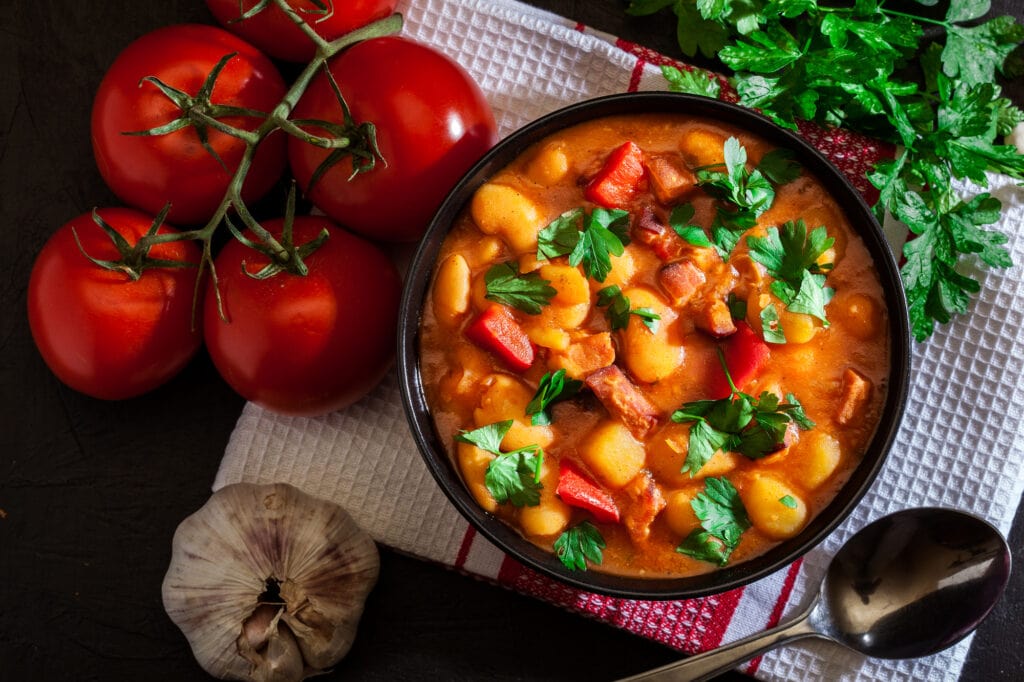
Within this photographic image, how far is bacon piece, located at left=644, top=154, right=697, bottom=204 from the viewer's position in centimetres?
193

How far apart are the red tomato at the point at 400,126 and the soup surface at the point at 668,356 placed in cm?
17

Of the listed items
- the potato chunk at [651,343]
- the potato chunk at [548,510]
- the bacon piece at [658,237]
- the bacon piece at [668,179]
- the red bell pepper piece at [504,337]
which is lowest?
the potato chunk at [548,510]

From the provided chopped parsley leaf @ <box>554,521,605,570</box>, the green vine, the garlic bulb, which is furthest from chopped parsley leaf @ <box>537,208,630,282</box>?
the garlic bulb

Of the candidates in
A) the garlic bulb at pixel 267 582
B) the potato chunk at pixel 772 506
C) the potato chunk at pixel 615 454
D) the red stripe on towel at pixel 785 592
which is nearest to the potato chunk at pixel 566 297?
the potato chunk at pixel 615 454

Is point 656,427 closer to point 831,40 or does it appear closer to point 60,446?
point 831,40

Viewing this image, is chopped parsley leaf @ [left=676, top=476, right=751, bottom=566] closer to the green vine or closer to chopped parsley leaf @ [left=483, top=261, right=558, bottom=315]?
chopped parsley leaf @ [left=483, top=261, right=558, bottom=315]

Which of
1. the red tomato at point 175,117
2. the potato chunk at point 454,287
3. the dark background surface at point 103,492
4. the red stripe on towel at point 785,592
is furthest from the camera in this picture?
the dark background surface at point 103,492

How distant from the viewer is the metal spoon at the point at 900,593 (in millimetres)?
2135

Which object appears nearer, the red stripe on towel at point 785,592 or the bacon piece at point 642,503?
the bacon piece at point 642,503

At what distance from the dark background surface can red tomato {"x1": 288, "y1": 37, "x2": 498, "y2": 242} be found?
461 mm

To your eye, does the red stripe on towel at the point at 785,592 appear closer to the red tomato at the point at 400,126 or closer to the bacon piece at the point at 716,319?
the bacon piece at the point at 716,319

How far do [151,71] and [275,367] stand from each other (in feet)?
2.29

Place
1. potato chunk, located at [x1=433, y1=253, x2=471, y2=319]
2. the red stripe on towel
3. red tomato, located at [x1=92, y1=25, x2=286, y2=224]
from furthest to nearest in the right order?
1. the red stripe on towel
2. red tomato, located at [x1=92, y1=25, x2=286, y2=224]
3. potato chunk, located at [x1=433, y1=253, x2=471, y2=319]

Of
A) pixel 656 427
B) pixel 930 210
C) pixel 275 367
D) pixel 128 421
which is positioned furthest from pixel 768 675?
pixel 128 421
